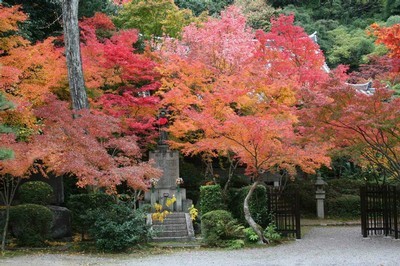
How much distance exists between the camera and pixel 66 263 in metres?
12.6

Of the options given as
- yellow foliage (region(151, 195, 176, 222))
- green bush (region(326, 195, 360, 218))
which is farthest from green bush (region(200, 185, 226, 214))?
green bush (region(326, 195, 360, 218))

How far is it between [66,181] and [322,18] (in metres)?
25.7

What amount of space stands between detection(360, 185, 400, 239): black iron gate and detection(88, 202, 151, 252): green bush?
6935mm

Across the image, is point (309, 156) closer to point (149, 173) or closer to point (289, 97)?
point (289, 97)

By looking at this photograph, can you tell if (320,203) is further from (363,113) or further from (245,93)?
Result: (363,113)

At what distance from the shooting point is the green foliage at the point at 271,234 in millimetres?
15977

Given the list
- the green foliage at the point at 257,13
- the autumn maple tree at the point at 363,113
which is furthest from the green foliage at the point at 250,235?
the green foliage at the point at 257,13

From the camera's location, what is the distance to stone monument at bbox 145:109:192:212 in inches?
779

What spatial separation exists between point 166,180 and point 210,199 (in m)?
3.09

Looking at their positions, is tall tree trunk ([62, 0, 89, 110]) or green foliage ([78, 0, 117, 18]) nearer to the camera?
tall tree trunk ([62, 0, 89, 110])

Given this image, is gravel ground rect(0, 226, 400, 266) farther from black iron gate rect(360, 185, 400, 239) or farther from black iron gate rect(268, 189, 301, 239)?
black iron gate rect(268, 189, 301, 239)

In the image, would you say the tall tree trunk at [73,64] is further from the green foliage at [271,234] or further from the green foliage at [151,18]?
the green foliage at [271,234]

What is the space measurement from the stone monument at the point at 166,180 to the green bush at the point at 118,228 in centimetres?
421

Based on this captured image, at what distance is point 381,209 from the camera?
1681 centimetres
